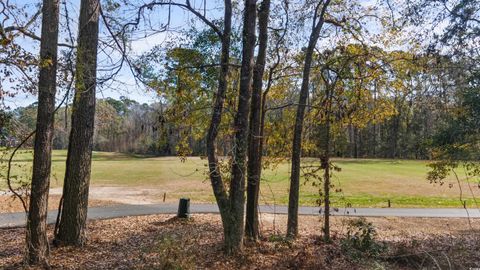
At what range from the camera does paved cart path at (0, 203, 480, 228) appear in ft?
49.9

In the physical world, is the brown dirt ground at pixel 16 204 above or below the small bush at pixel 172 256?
below

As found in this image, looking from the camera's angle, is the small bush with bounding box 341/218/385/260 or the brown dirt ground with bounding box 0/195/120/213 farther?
the brown dirt ground with bounding box 0/195/120/213

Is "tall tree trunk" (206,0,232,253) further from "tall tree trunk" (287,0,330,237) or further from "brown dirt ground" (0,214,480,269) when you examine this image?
"tall tree trunk" (287,0,330,237)

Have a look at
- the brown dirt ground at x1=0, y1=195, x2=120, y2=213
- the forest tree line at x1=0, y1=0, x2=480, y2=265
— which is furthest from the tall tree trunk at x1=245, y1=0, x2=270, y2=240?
the brown dirt ground at x1=0, y1=195, x2=120, y2=213

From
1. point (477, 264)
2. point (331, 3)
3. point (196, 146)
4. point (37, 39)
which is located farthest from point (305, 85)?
point (37, 39)

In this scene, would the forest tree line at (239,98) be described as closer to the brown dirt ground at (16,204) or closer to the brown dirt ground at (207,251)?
the brown dirt ground at (207,251)

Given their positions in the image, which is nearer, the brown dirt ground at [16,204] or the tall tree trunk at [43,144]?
the tall tree trunk at [43,144]

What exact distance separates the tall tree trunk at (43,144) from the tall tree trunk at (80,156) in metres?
0.98

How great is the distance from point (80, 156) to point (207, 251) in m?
3.63

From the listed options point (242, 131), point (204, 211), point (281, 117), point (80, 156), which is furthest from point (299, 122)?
point (204, 211)

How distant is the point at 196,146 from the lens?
13.6 m

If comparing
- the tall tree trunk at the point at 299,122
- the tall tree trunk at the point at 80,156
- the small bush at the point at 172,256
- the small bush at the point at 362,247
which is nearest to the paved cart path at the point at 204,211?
the tall tree trunk at the point at 299,122

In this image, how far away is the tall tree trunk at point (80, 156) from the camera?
368 inches

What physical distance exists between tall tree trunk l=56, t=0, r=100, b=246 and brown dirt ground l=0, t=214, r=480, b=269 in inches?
16.9
